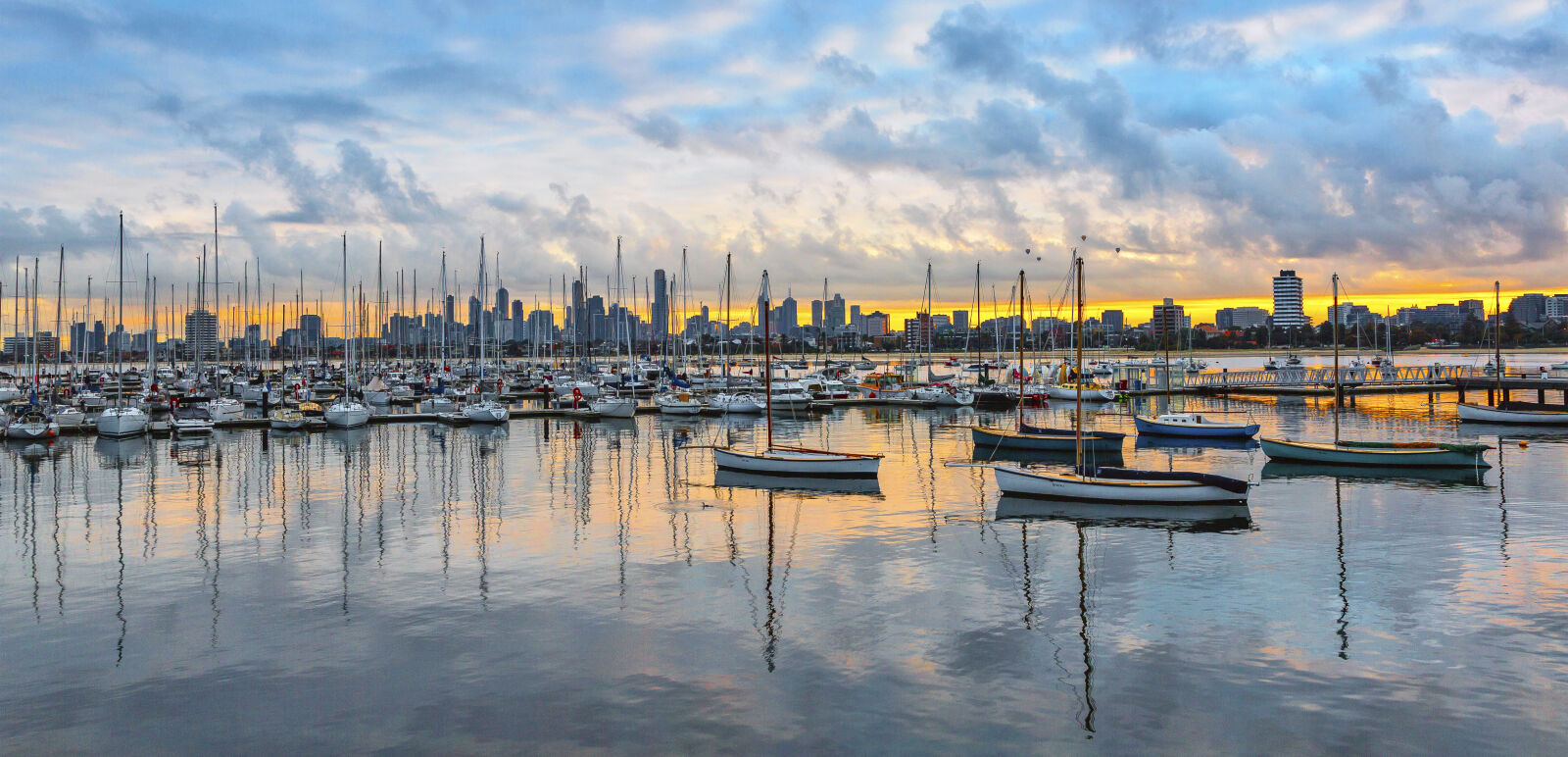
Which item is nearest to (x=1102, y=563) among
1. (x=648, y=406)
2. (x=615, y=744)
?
(x=615, y=744)

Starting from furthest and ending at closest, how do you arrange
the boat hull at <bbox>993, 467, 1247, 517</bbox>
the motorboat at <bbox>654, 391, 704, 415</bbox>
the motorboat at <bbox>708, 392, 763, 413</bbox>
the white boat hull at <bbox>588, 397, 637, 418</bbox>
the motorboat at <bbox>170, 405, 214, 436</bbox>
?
the motorboat at <bbox>708, 392, 763, 413</bbox>, the motorboat at <bbox>654, 391, 704, 415</bbox>, the white boat hull at <bbox>588, 397, 637, 418</bbox>, the motorboat at <bbox>170, 405, 214, 436</bbox>, the boat hull at <bbox>993, 467, 1247, 517</bbox>

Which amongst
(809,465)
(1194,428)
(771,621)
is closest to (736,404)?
(1194,428)

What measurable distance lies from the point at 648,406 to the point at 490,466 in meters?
41.7

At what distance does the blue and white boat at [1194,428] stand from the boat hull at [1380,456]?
13595 millimetres

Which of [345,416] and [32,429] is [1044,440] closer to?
[345,416]

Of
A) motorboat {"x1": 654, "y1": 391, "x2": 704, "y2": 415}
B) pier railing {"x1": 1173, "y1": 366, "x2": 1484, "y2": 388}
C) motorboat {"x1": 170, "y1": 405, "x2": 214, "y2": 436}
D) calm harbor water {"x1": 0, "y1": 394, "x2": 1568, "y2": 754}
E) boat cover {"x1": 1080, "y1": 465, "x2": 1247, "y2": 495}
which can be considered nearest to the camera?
calm harbor water {"x1": 0, "y1": 394, "x2": 1568, "y2": 754}

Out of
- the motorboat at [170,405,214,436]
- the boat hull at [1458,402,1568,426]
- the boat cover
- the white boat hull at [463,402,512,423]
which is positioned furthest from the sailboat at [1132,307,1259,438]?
the motorboat at [170,405,214,436]

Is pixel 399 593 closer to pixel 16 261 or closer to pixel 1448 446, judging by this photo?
pixel 1448 446

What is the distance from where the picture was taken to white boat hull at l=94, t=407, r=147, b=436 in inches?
2867

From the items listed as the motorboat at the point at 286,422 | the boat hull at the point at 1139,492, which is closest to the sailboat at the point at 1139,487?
the boat hull at the point at 1139,492

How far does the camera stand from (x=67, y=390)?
389ft

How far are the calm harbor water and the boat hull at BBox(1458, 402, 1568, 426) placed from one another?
116 feet

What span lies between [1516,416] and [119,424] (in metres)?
104

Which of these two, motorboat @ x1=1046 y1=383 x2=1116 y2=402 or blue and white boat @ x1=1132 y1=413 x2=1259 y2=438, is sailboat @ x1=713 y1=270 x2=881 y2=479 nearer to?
blue and white boat @ x1=1132 y1=413 x2=1259 y2=438
